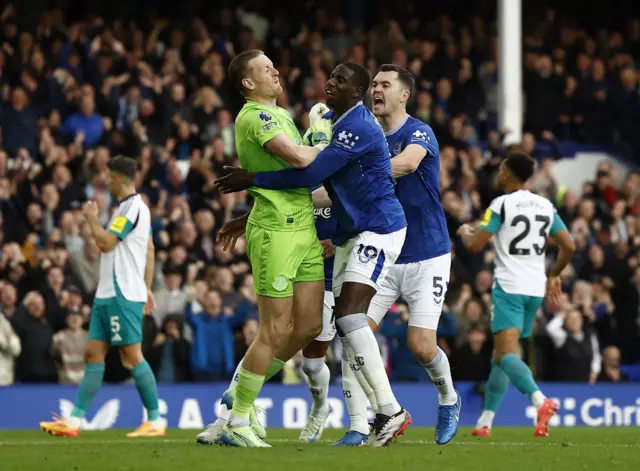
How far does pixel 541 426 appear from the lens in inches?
477

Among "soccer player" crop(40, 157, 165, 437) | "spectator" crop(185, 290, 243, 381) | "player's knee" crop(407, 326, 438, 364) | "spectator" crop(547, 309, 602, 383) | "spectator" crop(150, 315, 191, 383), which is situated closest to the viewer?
"player's knee" crop(407, 326, 438, 364)

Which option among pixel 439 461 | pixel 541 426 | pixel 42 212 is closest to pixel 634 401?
pixel 541 426

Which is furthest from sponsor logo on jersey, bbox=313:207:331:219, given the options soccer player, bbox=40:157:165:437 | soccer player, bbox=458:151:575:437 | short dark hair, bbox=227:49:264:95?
soccer player, bbox=40:157:165:437

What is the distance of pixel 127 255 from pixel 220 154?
694 centimetres

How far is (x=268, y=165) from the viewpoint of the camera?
30.1 feet

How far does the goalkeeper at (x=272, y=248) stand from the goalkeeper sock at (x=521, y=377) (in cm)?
344

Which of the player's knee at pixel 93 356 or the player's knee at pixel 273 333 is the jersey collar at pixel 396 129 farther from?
the player's knee at pixel 93 356

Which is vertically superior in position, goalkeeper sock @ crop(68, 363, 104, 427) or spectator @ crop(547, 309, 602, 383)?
spectator @ crop(547, 309, 602, 383)

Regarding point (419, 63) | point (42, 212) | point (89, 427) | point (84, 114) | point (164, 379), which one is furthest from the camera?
point (419, 63)

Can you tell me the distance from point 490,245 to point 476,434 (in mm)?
7433

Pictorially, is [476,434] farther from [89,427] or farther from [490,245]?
[490,245]

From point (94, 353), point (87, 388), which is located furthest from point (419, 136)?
point (87, 388)

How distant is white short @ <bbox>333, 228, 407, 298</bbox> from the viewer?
9.09 metres

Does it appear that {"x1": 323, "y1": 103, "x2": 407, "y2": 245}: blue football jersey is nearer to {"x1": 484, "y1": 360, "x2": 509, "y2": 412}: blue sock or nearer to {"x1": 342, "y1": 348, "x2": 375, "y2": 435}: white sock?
{"x1": 342, "y1": 348, "x2": 375, "y2": 435}: white sock
